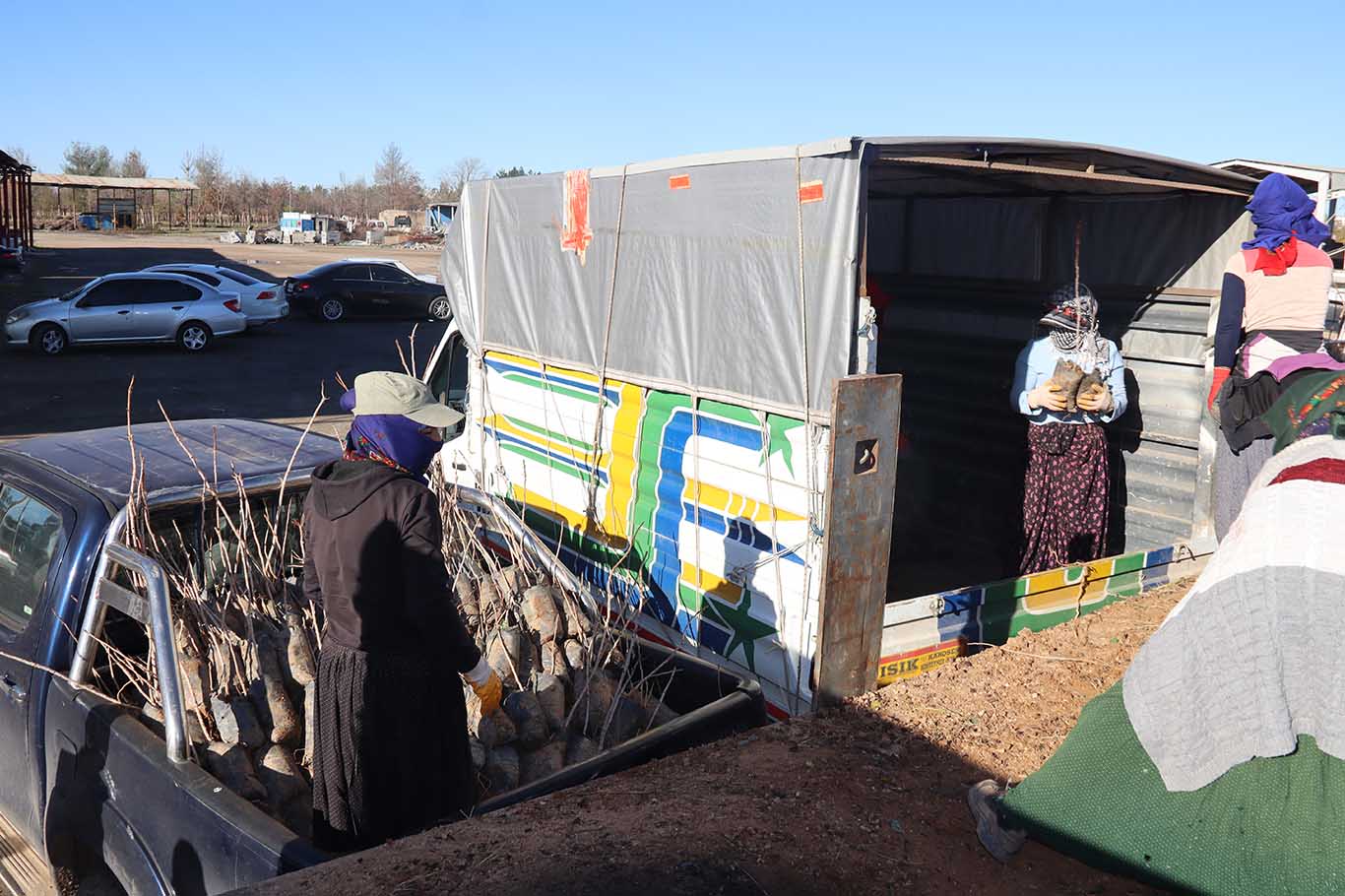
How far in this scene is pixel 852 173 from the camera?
149 inches

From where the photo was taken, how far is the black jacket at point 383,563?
3.00m

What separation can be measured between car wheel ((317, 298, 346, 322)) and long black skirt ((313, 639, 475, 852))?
23620mm

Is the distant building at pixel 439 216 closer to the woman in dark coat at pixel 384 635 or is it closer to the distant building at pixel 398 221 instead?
the distant building at pixel 398 221

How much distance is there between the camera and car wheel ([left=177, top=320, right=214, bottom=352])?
20.4 m

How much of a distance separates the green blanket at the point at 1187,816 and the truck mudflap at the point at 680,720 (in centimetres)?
97

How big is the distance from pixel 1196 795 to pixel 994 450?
397 cm

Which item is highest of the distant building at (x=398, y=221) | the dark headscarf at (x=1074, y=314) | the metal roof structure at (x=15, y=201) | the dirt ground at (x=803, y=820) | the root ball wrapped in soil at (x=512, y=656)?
the distant building at (x=398, y=221)

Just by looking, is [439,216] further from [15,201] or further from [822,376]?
[822,376]

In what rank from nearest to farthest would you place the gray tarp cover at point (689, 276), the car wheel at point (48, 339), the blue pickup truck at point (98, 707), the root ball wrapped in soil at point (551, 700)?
the blue pickup truck at point (98, 707)
the root ball wrapped in soil at point (551, 700)
the gray tarp cover at point (689, 276)
the car wheel at point (48, 339)

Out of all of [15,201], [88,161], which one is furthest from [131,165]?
[15,201]

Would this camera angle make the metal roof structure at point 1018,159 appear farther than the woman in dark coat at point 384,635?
Yes

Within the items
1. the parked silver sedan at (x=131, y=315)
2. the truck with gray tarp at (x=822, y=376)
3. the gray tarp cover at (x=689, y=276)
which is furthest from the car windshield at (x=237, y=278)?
the gray tarp cover at (x=689, y=276)

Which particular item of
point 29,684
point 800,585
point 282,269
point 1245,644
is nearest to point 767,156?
point 800,585

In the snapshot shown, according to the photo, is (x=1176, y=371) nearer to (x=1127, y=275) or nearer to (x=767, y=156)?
(x=1127, y=275)
